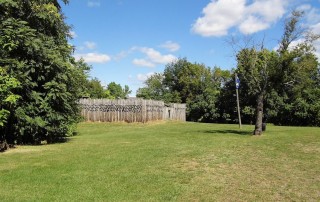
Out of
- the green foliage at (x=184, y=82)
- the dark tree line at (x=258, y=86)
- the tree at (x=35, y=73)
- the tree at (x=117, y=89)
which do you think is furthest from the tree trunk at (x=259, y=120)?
the tree at (x=117, y=89)

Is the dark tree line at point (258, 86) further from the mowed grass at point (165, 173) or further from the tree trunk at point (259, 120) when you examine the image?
the mowed grass at point (165, 173)

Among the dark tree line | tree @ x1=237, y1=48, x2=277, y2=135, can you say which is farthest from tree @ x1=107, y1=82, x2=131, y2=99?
tree @ x1=237, y1=48, x2=277, y2=135

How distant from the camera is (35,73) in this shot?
52.3 ft

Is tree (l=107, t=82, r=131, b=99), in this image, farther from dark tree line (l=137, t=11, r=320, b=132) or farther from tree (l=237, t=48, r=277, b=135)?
tree (l=237, t=48, r=277, b=135)

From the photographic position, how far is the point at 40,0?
16703 mm

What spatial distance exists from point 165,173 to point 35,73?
30.3 ft

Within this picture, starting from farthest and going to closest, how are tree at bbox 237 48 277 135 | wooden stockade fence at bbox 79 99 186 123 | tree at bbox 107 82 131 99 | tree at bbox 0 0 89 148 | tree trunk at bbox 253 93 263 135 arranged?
tree at bbox 107 82 131 99, wooden stockade fence at bbox 79 99 186 123, tree at bbox 237 48 277 135, tree trunk at bbox 253 93 263 135, tree at bbox 0 0 89 148

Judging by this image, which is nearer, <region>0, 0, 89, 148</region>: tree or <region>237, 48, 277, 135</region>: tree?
<region>0, 0, 89, 148</region>: tree

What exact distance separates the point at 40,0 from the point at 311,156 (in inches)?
518

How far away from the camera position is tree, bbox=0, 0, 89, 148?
571 inches

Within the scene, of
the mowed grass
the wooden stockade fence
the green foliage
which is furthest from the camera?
the green foliage

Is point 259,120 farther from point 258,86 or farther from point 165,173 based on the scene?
point 165,173

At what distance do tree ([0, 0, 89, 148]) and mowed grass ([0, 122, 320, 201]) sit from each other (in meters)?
2.31

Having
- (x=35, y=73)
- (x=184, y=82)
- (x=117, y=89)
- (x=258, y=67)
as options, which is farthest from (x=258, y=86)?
(x=117, y=89)
